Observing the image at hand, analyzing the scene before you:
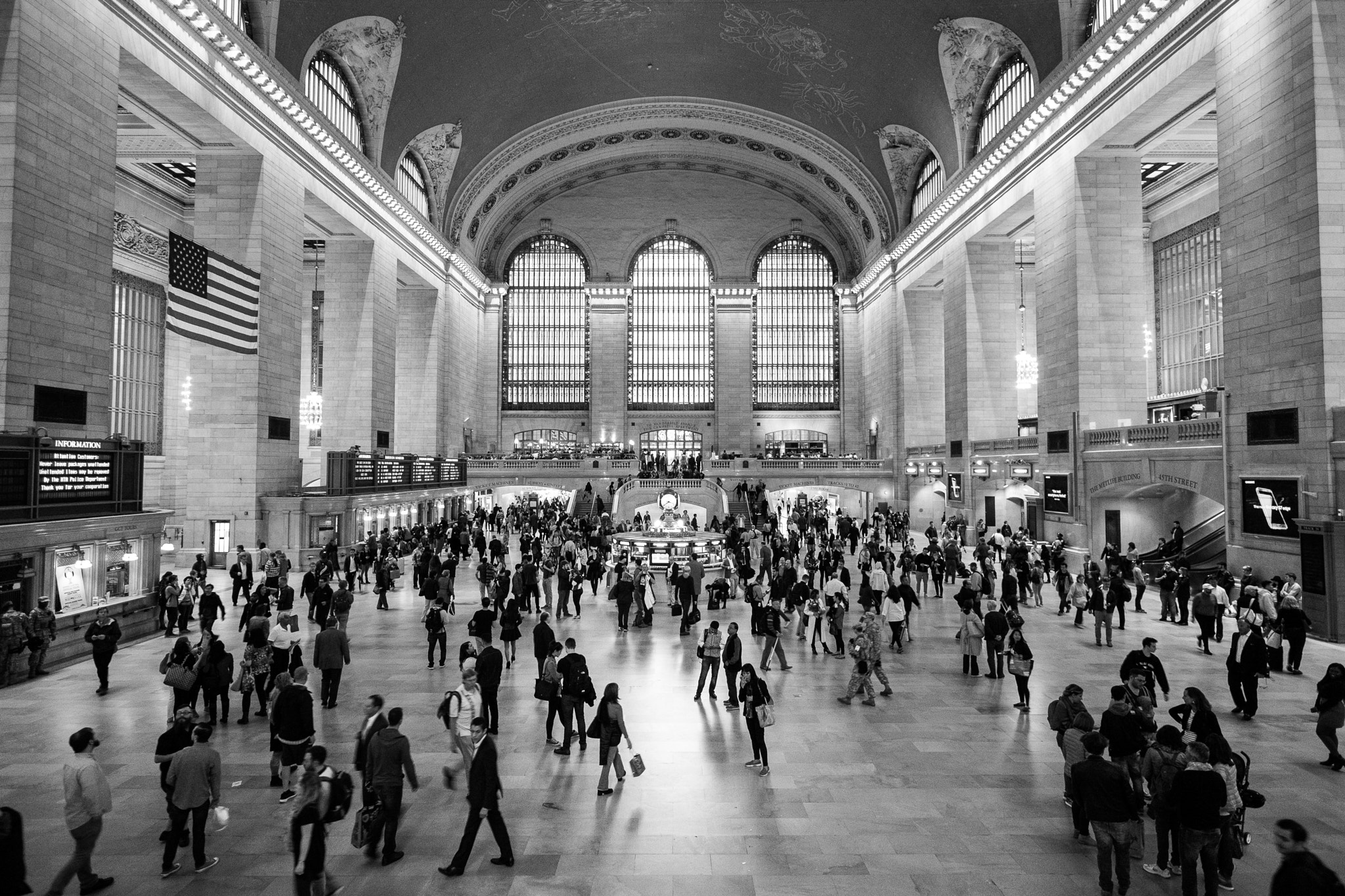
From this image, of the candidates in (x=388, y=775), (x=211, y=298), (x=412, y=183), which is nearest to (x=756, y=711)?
(x=388, y=775)

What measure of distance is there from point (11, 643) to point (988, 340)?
2814 cm

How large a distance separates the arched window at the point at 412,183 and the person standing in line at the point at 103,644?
24304 millimetres

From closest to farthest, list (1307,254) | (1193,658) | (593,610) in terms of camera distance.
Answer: (1193,658)
(1307,254)
(593,610)

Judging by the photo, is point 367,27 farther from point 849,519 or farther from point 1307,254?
point 1307,254

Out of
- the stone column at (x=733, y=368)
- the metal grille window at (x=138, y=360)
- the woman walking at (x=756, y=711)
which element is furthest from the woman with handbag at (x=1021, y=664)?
the stone column at (x=733, y=368)

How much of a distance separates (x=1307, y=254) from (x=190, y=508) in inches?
971

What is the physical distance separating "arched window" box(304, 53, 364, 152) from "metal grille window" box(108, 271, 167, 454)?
9880 millimetres

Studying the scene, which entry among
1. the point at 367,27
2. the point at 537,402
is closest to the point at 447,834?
the point at 367,27

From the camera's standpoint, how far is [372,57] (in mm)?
25609

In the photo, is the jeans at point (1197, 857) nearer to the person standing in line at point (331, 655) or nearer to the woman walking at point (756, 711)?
the woman walking at point (756, 711)

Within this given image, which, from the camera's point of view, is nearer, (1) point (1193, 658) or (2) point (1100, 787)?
(2) point (1100, 787)

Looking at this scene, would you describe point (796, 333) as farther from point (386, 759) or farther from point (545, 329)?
point (386, 759)

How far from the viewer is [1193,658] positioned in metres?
11.1

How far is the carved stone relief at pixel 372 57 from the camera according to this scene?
24094 mm
